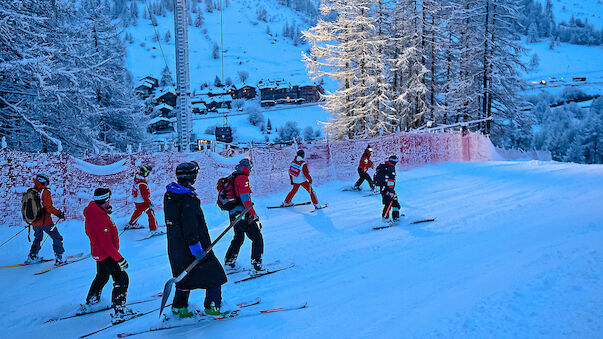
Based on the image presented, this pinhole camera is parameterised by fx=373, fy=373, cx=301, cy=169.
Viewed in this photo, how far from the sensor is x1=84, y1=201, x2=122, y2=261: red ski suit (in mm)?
4922

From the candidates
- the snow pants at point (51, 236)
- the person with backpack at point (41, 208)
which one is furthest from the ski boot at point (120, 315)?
the snow pants at point (51, 236)

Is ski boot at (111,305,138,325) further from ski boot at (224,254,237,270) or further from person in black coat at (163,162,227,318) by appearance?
ski boot at (224,254,237,270)

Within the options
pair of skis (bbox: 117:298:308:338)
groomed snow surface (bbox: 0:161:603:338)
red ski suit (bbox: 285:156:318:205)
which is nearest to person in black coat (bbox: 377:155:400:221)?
groomed snow surface (bbox: 0:161:603:338)

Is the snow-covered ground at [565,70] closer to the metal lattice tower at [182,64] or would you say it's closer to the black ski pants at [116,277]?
the metal lattice tower at [182,64]

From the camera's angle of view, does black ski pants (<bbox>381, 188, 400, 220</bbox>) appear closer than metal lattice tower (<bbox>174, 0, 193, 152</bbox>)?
Yes

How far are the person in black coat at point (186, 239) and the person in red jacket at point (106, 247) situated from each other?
3.25 feet

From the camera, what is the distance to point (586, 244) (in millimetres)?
6652

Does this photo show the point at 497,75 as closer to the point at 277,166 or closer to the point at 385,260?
the point at 277,166

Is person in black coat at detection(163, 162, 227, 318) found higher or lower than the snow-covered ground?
lower

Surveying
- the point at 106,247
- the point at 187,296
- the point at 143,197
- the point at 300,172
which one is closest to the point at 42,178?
the point at 143,197

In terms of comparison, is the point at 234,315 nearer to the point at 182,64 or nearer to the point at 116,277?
the point at 116,277

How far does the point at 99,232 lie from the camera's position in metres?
4.93

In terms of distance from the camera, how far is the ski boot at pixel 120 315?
505 cm

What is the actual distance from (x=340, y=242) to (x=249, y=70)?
15668 cm
